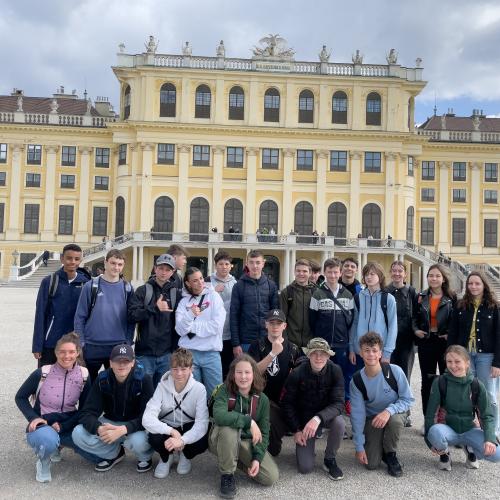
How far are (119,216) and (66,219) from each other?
14.0 ft

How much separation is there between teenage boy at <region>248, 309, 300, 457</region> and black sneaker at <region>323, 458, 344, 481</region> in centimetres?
59

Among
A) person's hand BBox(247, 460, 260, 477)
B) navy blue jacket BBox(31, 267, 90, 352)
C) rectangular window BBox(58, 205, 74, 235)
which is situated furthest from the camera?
rectangular window BBox(58, 205, 74, 235)

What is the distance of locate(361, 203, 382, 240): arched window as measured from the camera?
38406mm

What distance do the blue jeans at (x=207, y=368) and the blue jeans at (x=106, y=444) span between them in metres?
1.08

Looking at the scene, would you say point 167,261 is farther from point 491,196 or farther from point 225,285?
point 491,196

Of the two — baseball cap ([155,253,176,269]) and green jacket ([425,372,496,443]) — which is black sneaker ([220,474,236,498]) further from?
baseball cap ([155,253,176,269])

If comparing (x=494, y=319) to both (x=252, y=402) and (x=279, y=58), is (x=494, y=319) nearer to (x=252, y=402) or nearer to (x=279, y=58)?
(x=252, y=402)

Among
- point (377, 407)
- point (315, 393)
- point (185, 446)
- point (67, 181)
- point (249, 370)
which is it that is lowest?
point (185, 446)

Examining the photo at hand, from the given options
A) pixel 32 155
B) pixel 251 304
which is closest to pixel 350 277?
pixel 251 304

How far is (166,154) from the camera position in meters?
38.2

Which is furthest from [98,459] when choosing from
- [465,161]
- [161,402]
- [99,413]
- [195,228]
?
[465,161]

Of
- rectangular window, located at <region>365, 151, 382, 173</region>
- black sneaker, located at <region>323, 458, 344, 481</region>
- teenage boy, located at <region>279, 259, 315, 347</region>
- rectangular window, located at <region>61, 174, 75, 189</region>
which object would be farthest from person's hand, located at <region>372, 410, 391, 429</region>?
rectangular window, located at <region>61, 174, 75, 189</region>

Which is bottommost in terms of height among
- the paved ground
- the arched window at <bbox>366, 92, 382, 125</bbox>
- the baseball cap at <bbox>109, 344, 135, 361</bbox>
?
the paved ground

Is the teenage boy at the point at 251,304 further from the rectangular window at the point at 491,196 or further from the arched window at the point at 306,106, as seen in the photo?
the rectangular window at the point at 491,196
